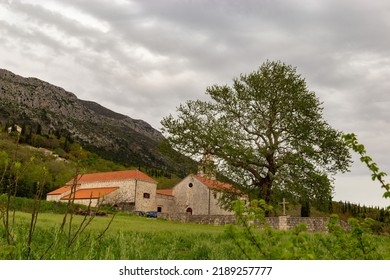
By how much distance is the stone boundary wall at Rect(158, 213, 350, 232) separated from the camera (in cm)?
3334

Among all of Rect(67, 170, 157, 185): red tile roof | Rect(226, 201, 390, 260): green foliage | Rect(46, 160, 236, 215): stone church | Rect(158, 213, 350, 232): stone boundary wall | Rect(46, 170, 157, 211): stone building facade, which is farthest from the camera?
Rect(67, 170, 157, 185): red tile roof

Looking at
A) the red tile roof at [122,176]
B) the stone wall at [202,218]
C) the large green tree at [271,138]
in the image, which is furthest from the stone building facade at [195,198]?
the large green tree at [271,138]

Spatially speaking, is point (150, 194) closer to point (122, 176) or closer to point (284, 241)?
point (122, 176)

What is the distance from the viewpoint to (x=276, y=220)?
34281 mm

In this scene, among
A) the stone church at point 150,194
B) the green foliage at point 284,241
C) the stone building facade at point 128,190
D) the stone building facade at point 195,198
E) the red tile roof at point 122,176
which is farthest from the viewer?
the red tile roof at point 122,176

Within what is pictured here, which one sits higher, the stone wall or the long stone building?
the long stone building

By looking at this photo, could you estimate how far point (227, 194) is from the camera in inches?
1399

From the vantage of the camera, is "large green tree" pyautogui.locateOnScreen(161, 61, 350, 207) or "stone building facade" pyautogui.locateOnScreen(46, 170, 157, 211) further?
"stone building facade" pyautogui.locateOnScreen(46, 170, 157, 211)

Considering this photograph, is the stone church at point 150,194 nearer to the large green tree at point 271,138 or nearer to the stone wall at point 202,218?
the stone wall at point 202,218

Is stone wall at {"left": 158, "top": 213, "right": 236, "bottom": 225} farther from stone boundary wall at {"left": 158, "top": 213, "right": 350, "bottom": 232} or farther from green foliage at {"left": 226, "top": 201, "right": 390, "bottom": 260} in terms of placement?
green foliage at {"left": 226, "top": 201, "right": 390, "bottom": 260}

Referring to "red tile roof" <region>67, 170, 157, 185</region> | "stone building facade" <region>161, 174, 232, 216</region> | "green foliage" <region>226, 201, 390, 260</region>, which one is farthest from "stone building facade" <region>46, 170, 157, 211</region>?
"green foliage" <region>226, 201, 390, 260</region>

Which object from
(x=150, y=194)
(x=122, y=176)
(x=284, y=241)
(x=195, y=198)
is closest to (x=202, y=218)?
(x=195, y=198)

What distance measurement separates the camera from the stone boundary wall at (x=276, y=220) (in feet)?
109
